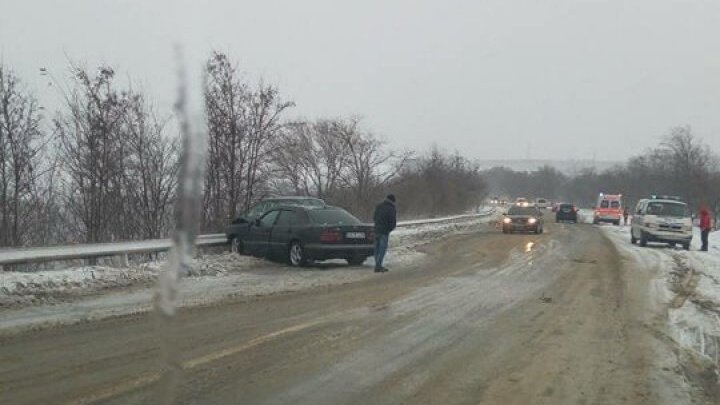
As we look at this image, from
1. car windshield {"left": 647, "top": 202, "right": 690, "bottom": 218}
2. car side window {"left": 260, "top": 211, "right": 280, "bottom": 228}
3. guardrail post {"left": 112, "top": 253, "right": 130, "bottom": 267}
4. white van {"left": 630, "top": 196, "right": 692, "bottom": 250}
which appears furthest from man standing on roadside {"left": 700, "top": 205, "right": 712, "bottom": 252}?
guardrail post {"left": 112, "top": 253, "right": 130, "bottom": 267}

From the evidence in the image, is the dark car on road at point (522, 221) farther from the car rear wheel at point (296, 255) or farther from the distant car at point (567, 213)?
the distant car at point (567, 213)

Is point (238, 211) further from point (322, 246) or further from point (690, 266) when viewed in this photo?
point (690, 266)

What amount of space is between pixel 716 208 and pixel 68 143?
6771cm

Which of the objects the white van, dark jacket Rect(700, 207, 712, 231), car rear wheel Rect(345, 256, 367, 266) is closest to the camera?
car rear wheel Rect(345, 256, 367, 266)

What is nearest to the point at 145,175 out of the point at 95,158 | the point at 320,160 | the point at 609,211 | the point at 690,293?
the point at 95,158

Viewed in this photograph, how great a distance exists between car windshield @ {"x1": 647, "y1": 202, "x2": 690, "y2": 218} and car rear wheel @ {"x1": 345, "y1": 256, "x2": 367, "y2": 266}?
1434 cm

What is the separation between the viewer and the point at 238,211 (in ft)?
81.1

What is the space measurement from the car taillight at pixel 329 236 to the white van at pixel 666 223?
15.4 m

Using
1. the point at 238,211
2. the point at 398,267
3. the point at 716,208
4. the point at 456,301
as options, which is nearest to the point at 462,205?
the point at 716,208

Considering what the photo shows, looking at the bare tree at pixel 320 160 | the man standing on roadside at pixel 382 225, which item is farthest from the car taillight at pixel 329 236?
the bare tree at pixel 320 160

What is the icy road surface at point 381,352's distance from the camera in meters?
5.91

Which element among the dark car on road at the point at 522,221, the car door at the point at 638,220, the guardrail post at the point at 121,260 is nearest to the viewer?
the guardrail post at the point at 121,260

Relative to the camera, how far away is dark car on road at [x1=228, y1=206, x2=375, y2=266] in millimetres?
17000

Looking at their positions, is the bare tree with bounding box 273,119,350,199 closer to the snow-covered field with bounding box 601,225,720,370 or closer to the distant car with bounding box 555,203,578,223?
the distant car with bounding box 555,203,578,223
